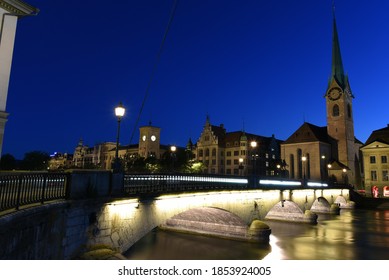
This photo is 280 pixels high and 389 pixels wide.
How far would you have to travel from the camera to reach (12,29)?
50.3 feet

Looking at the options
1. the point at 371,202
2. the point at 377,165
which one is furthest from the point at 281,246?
the point at 377,165

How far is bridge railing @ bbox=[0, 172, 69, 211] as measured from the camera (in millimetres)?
7441

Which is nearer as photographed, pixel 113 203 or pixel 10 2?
pixel 113 203

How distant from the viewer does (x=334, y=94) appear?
85.4 metres

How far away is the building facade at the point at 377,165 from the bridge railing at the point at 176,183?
2248 inches

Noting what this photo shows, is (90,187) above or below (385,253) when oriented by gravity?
above

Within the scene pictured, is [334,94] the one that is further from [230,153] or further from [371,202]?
[371,202]

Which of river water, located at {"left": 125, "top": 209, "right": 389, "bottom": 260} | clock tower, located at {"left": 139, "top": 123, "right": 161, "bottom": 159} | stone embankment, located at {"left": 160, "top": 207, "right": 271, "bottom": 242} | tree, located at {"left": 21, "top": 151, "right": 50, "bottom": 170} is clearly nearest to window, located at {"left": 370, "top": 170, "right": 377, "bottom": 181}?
river water, located at {"left": 125, "top": 209, "right": 389, "bottom": 260}

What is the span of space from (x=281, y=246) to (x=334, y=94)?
73.0 metres

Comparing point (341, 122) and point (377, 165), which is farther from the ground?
point (341, 122)

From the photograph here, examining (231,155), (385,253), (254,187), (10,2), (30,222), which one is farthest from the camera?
(231,155)

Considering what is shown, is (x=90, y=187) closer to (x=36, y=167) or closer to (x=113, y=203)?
(x=113, y=203)

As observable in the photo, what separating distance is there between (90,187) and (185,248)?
1525 cm
